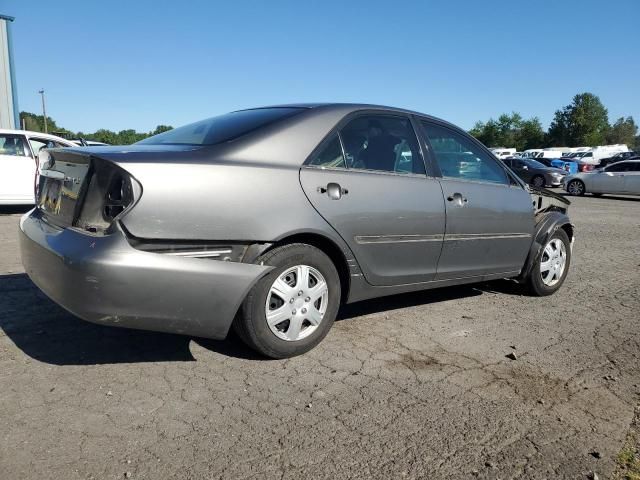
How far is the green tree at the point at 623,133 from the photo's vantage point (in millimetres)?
107463

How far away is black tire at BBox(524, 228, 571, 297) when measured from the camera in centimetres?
492

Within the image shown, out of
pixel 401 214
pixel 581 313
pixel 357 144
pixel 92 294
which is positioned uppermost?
pixel 357 144

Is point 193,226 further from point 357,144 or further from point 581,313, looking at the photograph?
point 581,313

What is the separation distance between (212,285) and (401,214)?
1.44 metres

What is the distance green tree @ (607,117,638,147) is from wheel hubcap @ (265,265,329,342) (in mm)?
117549

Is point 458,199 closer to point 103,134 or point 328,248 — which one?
point 328,248

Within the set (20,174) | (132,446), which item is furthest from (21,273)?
(20,174)

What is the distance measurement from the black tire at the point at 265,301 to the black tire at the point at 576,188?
68.7 feet

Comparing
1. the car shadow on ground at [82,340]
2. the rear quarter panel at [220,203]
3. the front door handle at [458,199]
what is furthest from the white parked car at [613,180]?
the rear quarter panel at [220,203]

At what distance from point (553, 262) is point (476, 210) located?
1423 mm

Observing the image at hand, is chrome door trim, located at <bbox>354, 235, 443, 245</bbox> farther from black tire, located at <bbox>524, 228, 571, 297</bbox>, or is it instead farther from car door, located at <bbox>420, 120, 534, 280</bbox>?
black tire, located at <bbox>524, 228, 571, 297</bbox>

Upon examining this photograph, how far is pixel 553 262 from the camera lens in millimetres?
5102

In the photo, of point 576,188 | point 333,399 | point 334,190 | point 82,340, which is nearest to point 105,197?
point 82,340

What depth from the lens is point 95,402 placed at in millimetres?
2672
